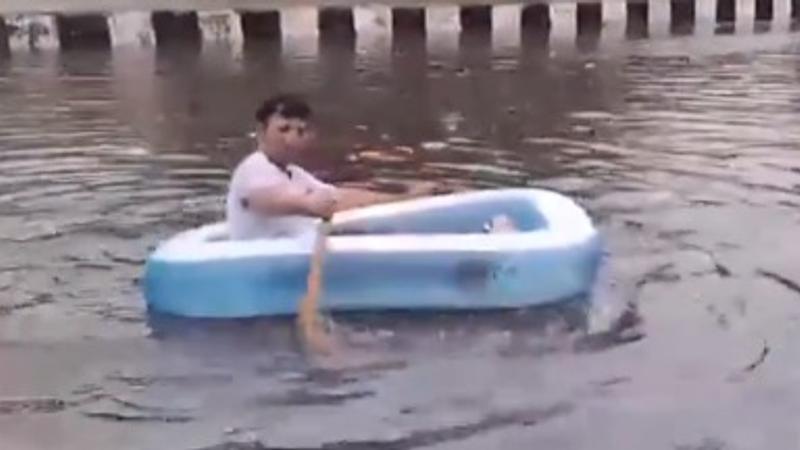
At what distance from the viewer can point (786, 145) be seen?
14531mm

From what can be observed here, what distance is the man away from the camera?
8.96 metres

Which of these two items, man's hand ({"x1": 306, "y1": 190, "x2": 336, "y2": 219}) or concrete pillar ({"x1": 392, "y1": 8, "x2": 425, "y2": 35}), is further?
concrete pillar ({"x1": 392, "y1": 8, "x2": 425, "y2": 35})

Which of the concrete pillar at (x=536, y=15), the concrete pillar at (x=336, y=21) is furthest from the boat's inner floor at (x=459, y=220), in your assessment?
the concrete pillar at (x=536, y=15)

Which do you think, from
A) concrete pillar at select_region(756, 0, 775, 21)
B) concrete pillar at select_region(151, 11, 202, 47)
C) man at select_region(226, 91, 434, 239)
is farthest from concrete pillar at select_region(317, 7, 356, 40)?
man at select_region(226, 91, 434, 239)

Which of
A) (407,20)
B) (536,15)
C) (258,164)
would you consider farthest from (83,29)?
(258,164)

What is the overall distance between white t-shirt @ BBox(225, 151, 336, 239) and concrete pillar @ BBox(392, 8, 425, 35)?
18760 mm

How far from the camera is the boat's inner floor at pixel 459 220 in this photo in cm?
949

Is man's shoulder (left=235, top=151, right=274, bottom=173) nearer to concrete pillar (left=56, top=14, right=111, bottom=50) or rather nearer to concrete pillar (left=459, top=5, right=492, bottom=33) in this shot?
concrete pillar (left=56, top=14, right=111, bottom=50)

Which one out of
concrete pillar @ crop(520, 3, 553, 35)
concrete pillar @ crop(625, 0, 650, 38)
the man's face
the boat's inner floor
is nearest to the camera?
the man's face

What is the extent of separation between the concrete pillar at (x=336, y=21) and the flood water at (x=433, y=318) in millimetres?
6841

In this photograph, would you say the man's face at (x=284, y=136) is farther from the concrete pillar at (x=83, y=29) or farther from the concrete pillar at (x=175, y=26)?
the concrete pillar at (x=175, y=26)

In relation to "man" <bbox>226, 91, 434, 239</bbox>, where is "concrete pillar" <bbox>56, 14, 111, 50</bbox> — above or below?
below

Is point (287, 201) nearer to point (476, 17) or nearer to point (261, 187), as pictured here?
point (261, 187)

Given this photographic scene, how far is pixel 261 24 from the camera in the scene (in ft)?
90.1
